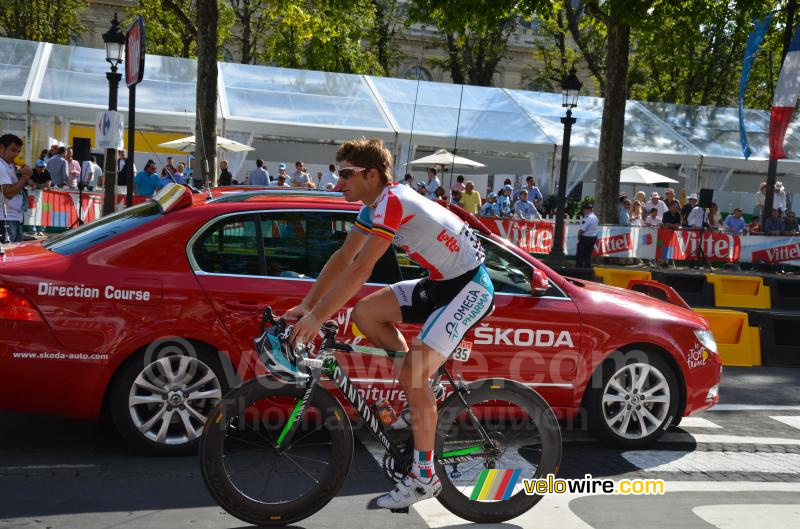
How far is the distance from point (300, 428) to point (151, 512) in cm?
94

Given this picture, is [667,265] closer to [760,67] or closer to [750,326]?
[750,326]

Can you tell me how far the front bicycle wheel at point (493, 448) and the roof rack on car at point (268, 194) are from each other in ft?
7.09

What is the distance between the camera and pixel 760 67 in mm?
45781

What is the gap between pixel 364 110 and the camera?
25.8 metres

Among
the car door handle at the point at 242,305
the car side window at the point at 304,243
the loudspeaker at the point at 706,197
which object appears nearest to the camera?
the car door handle at the point at 242,305

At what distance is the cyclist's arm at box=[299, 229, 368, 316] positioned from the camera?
13.2ft

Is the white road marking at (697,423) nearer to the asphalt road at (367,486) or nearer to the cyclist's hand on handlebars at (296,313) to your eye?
the asphalt road at (367,486)

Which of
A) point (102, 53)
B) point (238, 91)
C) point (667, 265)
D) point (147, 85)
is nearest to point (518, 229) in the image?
point (667, 265)

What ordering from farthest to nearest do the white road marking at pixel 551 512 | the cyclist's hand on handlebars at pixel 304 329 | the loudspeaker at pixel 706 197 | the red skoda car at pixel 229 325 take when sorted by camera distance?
the loudspeaker at pixel 706 197
the red skoda car at pixel 229 325
the white road marking at pixel 551 512
the cyclist's hand on handlebars at pixel 304 329

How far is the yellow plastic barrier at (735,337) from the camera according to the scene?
1036cm

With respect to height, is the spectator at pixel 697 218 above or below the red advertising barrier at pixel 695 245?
above

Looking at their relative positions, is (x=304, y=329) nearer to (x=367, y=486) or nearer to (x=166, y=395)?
(x=367, y=486)

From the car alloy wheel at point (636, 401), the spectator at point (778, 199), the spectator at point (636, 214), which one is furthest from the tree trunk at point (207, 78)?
the spectator at point (778, 199)

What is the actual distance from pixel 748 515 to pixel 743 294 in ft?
35.3
